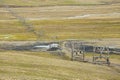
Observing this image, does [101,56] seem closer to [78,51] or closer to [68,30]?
[78,51]

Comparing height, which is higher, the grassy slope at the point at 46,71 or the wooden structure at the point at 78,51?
the grassy slope at the point at 46,71

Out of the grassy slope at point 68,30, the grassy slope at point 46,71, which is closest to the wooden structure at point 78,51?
the grassy slope at point 46,71

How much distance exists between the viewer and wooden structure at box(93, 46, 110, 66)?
237ft

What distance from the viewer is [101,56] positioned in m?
75.4

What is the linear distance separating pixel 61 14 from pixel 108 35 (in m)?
82.5

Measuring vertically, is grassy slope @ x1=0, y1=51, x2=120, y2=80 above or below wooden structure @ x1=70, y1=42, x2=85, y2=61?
above

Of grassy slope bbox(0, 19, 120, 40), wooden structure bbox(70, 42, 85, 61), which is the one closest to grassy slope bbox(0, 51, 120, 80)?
wooden structure bbox(70, 42, 85, 61)

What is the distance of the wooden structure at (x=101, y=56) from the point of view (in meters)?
72.3

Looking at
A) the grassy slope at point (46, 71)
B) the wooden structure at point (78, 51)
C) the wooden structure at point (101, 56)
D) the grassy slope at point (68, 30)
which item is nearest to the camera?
the grassy slope at point (46, 71)

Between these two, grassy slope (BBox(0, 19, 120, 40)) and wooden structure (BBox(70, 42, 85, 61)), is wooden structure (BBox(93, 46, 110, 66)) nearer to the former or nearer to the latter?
wooden structure (BBox(70, 42, 85, 61))

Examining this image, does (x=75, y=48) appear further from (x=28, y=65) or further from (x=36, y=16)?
(x=36, y=16)

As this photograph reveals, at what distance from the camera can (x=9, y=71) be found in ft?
161

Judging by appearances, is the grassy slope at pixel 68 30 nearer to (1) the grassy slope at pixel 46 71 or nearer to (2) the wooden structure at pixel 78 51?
(2) the wooden structure at pixel 78 51

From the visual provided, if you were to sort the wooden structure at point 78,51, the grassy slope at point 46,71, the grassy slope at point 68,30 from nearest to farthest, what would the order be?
1. the grassy slope at point 46,71
2. the wooden structure at point 78,51
3. the grassy slope at point 68,30
